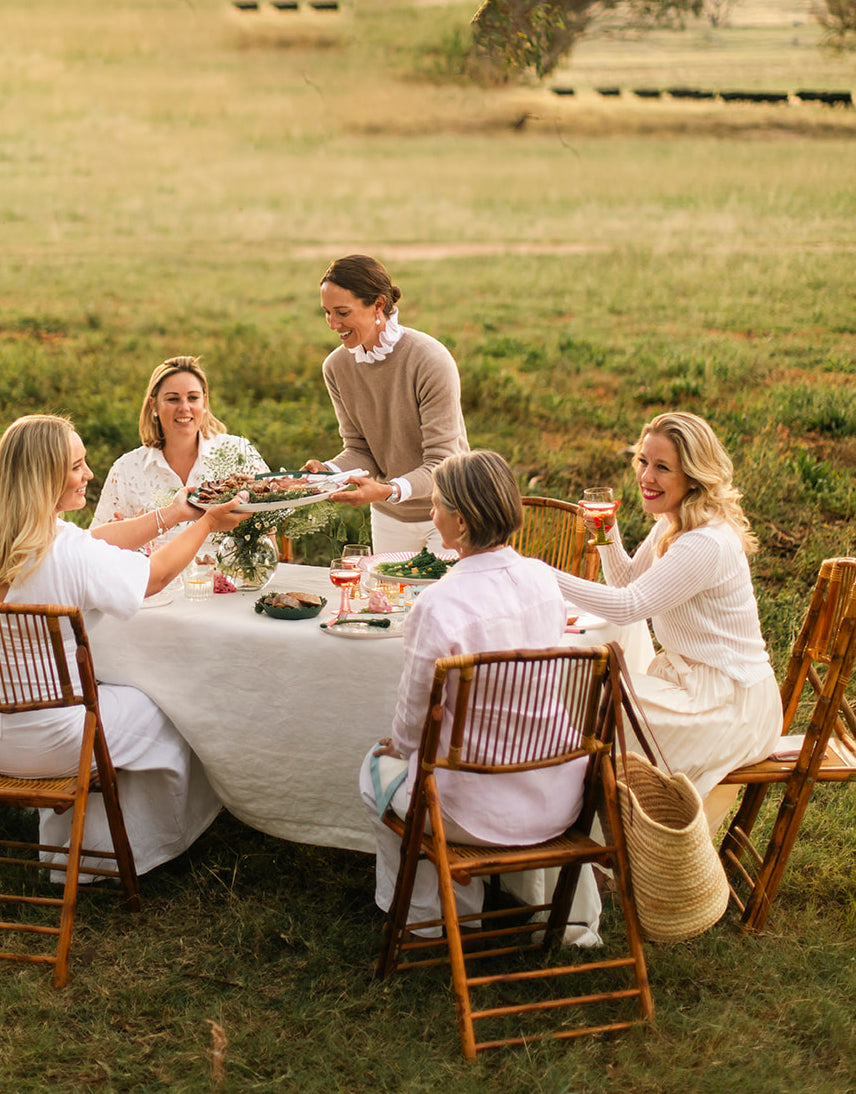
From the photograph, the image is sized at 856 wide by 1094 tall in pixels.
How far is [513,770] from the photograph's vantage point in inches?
107

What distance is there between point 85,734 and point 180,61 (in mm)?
11837

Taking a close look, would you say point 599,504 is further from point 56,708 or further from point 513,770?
point 56,708

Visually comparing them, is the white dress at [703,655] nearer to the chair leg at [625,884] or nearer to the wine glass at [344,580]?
the chair leg at [625,884]

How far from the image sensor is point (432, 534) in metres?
4.25

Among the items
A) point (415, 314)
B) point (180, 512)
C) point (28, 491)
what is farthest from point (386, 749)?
point (415, 314)

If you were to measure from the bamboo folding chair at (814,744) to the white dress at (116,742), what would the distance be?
1676 millimetres

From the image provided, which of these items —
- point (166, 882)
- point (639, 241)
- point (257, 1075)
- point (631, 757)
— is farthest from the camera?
point (639, 241)

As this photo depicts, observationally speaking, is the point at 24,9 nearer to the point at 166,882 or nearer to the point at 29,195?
the point at 29,195

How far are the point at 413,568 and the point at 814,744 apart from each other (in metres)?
1.30

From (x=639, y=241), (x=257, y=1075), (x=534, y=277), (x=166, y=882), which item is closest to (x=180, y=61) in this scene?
(x=534, y=277)

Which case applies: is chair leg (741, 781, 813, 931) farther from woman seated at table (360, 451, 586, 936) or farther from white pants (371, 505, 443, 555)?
white pants (371, 505, 443, 555)

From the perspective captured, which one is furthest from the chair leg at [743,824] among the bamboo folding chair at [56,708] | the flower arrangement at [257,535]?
the bamboo folding chair at [56,708]

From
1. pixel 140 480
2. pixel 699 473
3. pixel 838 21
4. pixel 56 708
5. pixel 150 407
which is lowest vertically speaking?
pixel 56 708

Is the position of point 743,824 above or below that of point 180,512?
below
